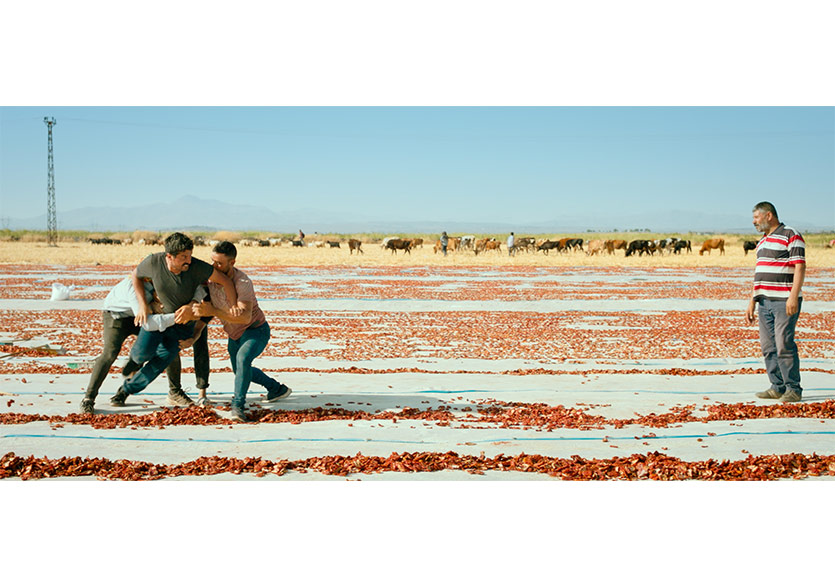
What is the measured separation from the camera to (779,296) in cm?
718

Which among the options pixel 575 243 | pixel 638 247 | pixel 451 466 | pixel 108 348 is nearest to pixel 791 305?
pixel 451 466

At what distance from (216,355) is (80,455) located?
17.1ft

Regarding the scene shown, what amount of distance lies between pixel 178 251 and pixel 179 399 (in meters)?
1.60

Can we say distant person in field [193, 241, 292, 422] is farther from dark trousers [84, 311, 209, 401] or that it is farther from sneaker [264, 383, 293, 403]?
dark trousers [84, 311, 209, 401]

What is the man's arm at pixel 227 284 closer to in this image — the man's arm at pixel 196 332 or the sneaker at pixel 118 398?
the man's arm at pixel 196 332

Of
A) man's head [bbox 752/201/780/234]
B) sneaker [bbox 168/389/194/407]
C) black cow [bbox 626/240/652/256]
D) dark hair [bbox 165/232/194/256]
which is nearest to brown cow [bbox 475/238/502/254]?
black cow [bbox 626/240/652/256]

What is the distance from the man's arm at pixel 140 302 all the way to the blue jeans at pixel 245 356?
0.80 metres

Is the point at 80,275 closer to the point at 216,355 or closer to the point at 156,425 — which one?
the point at 216,355

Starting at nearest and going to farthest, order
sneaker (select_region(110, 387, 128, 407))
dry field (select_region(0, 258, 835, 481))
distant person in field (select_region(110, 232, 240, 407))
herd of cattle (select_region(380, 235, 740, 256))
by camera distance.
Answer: dry field (select_region(0, 258, 835, 481)) → distant person in field (select_region(110, 232, 240, 407)) → sneaker (select_region(110, 387, 128, 407)) → herd of cattle (select_region(380, 235, 740, 256))

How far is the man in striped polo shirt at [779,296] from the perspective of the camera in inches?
279

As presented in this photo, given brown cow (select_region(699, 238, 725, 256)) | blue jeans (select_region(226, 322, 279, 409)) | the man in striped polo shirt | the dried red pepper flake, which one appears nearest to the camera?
the dried red pepper flake

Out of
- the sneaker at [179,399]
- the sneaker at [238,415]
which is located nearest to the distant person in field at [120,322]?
the sneaker at [179,399]

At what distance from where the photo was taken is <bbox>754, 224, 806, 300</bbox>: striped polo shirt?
23.4ft

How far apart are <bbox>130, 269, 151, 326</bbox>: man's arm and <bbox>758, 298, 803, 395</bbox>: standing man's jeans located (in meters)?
5.63
